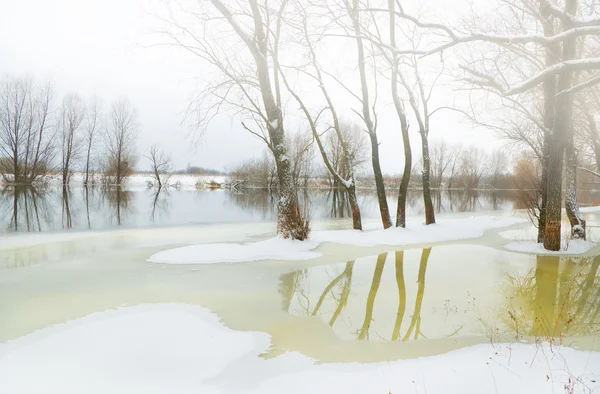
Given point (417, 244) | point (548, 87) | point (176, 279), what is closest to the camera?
point (176, 279)

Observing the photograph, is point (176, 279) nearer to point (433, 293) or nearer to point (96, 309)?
point (96, 309)

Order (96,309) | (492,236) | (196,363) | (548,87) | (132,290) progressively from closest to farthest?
(196,363), (96,309), (132,290), (548,87), (492,236)

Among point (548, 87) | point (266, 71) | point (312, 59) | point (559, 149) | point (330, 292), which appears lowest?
point (330, 292)

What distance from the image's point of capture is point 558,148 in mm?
8297

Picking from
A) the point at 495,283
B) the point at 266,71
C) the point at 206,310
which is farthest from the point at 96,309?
the point at 266,71

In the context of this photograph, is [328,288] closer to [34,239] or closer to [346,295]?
[346,295]

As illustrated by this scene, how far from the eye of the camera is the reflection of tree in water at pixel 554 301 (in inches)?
164

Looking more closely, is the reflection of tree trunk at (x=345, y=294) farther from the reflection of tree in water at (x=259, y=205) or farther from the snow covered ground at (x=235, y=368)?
the reflection of tree in water at (x=259, y=205)

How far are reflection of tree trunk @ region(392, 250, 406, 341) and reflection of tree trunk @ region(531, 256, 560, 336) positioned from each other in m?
1.53

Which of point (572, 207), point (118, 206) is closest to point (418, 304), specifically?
point (572, 207)

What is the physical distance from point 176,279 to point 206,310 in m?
1.79

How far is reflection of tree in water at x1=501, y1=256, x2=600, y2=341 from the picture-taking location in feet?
13.6

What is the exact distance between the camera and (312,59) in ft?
41.5

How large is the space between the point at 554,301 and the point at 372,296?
9.12ft
